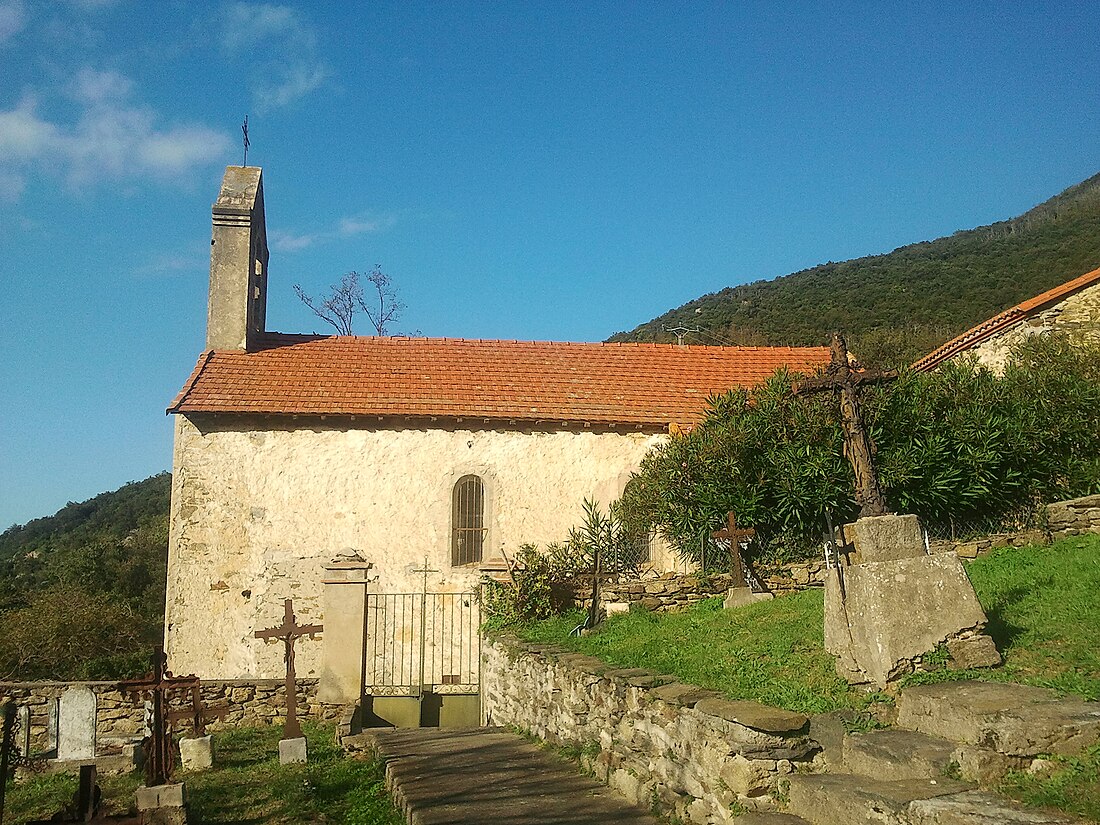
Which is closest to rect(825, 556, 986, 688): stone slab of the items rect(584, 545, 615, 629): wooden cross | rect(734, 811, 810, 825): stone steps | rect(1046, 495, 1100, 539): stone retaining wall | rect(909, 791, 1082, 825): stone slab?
rect(734, 811, 810, 825): stone steps

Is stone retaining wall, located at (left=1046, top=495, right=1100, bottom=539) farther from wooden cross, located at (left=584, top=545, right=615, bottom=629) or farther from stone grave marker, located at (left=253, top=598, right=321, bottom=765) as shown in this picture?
stone grave marker, located at (left=253, top=598, right=321, bottom=765)

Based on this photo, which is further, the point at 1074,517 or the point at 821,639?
the point at 1074,517

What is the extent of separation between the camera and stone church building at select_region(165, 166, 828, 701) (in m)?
16.3

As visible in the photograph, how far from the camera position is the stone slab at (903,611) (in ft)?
19.2

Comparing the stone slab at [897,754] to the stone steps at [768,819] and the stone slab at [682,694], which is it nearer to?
the stone steps at [768,819]

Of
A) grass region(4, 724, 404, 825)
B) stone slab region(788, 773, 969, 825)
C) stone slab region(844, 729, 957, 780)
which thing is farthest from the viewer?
grass region(4, 724, 404, 825)

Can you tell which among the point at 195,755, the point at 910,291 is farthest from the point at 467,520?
the point at 910,291

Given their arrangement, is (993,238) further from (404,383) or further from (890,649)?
(890,649)

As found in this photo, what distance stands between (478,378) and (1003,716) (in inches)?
599

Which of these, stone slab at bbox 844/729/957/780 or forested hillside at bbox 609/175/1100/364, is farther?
forested hillside at bbox 609/175/1100/364

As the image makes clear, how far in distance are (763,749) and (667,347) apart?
1630cm

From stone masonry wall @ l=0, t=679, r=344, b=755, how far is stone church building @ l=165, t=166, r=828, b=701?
9.32 feet

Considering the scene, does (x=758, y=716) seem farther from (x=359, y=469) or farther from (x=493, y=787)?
(x=359, y=469)

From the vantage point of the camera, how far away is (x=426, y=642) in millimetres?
16484
